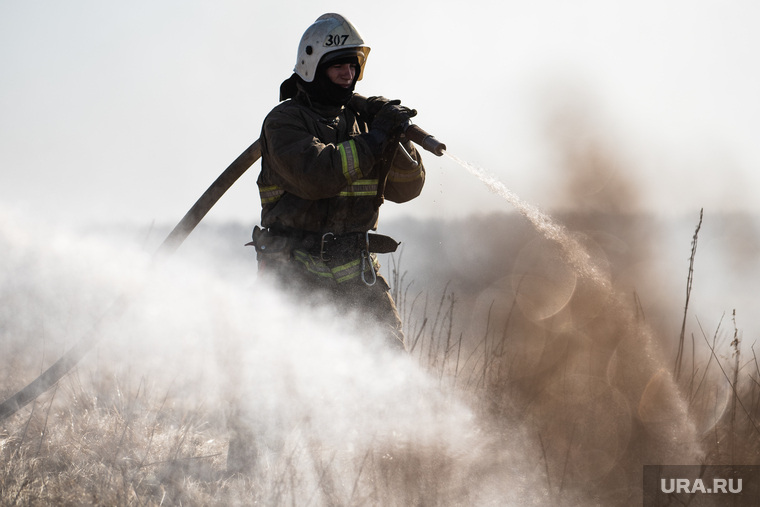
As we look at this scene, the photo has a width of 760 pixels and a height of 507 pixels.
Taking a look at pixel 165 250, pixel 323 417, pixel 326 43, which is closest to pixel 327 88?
pixel 326 43

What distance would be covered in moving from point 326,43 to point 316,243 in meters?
1.19

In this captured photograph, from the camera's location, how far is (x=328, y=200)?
414 cm

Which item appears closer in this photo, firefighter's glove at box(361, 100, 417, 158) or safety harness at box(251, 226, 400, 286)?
firefighter's glove at box(361, 100, 417, 158)

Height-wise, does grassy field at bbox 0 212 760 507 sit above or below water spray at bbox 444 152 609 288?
below

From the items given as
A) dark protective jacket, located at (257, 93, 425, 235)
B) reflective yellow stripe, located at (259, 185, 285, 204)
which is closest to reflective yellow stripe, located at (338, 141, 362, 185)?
dark protective jacket, located at (257, 93, 425, 235)

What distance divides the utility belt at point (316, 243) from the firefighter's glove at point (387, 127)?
1.86ft

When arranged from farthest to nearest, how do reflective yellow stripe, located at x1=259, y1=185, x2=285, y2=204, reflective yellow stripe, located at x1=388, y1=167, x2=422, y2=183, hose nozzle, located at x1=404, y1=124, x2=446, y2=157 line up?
reflective yellow stripe, located at x1=388, y1=167, x2=422, y2=183 → reflective yellow stripe, located at x1=259, y1=185, x2=285, y2=204 → hose nozzle, located at x1=404, y1=124, x2=446, y2=157

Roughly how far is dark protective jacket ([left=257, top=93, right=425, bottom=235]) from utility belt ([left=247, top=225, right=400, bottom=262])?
0.12 ft

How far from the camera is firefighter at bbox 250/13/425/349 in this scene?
407 cm

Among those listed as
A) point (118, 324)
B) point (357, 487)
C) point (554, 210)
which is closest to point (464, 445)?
point (357, 487)

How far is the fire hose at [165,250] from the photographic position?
462 cm

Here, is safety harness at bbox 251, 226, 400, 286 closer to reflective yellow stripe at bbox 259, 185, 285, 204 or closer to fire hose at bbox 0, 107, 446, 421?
reflective yellow stripe at bbox 259, 185, 285, 204

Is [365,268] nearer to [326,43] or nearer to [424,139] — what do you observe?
[424,139]

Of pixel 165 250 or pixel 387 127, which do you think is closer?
pixel 387 127
